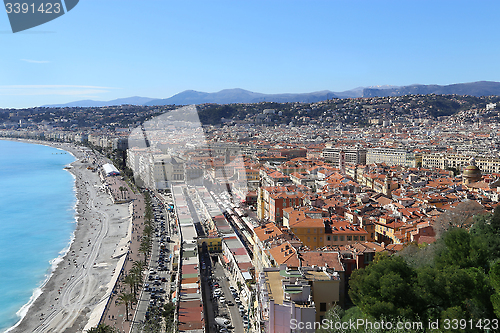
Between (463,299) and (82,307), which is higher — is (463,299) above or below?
above

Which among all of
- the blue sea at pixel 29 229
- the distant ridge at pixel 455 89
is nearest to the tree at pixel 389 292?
the blue sea at pixel 29 229

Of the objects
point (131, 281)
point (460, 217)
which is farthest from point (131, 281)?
point (460, 217)

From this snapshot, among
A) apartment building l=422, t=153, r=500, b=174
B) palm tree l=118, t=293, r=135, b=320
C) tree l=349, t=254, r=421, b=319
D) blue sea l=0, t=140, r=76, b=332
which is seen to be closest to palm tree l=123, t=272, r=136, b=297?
palm tree l=118, t=293, r=135, b=320

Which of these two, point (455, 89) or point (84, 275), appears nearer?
point (84, 275)

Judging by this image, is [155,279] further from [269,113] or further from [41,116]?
[41,116]

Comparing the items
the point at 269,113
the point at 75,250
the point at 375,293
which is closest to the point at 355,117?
the point at 269,113

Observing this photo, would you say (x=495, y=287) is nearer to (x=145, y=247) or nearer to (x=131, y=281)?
(x=131, y=281)

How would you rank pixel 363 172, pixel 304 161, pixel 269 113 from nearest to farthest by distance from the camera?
1. pixel 363 172
2. pixel 304 161
3. pixel 269 113

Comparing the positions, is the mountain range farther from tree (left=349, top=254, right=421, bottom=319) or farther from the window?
tree (left=349, top=254, right=421, bottom=319)
